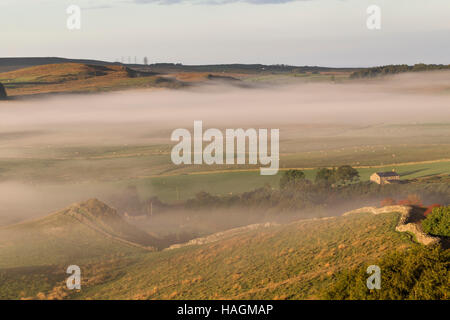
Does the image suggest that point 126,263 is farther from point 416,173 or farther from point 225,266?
point 416,173

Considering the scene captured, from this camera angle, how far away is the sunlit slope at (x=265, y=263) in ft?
175

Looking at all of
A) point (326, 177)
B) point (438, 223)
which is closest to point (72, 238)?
point (438, 223)

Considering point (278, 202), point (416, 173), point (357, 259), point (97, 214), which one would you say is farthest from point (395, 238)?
point (416, 173)

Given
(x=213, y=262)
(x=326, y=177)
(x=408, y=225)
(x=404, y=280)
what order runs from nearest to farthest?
(x=404, y=280) < (x=408, y=225) < (x=213, y=262) < (x=326, y=177)

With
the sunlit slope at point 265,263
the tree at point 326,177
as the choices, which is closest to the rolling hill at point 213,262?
the sunlit slope at point 265,263

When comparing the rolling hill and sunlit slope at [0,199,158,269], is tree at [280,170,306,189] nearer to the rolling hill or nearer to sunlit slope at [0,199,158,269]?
sunlit slope at [0,199,158,269]

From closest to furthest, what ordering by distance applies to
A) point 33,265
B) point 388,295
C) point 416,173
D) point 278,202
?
point 388,295 → point 33,265 → point 278,202 → point 416,173

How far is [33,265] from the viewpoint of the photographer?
251 ft

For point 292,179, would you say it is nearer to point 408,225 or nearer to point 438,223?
point 408,225

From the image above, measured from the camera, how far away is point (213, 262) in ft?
221

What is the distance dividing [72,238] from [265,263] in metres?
46.0

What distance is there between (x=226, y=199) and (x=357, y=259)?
83.3 meters

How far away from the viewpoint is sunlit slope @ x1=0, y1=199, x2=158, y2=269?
274 ft

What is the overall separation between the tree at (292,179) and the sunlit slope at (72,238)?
173ft
